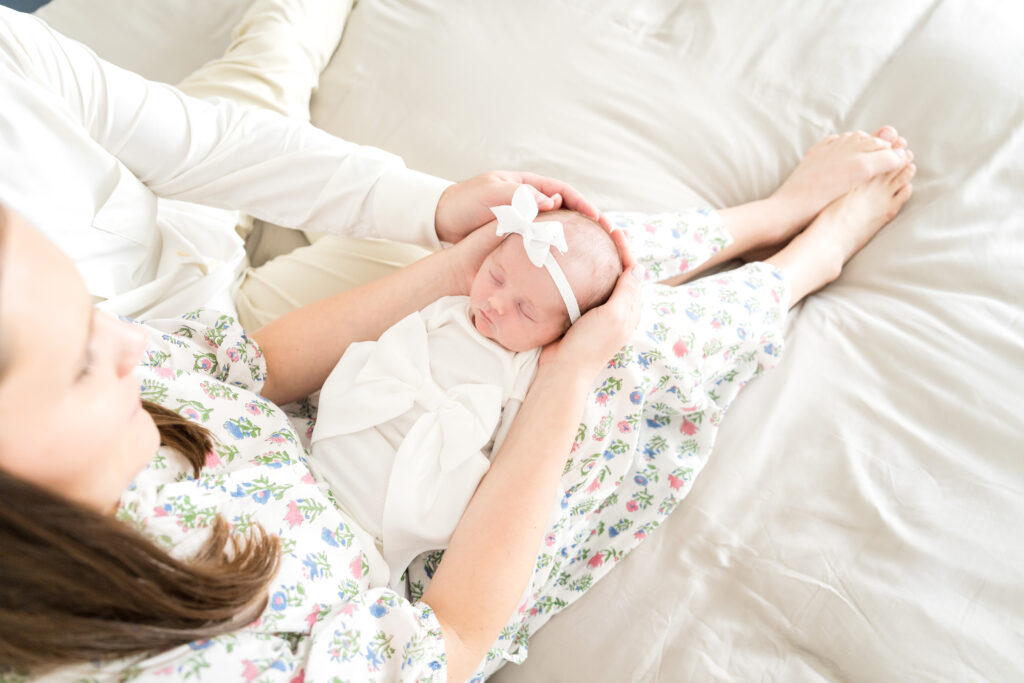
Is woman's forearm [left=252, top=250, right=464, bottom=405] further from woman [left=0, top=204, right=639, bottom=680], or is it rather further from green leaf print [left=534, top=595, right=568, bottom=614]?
green leaf print [left=534, top=595, right=568, bottom=614]

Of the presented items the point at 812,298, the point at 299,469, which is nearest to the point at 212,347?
the point at 299,469

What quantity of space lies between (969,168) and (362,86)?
1.37 m

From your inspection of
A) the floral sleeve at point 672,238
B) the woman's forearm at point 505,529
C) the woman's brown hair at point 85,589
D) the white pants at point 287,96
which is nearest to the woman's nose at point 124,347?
the woman's brown hair at point 85,589

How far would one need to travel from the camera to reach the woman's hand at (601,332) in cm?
110

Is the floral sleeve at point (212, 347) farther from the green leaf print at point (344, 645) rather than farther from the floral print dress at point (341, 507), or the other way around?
the green leaf print at point (344, 645)

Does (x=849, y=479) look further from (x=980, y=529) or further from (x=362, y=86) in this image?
(x=362, y=86)

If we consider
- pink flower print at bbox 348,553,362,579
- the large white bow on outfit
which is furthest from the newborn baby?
pink flower print at bbox 348,553,362,579

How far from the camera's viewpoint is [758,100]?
61.7 inches

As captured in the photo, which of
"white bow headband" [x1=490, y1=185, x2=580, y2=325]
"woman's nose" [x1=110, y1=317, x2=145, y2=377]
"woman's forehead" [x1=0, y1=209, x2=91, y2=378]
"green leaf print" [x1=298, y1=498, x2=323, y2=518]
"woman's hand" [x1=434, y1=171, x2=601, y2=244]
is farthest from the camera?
"woman's hand" [x1=434, y1=171, x2=601, y2=244]

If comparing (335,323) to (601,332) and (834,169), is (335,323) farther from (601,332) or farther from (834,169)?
(834,169)

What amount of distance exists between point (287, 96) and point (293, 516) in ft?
3.71

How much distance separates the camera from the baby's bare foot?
1468 millimetres

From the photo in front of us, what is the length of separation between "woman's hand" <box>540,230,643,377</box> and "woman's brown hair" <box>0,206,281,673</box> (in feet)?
1.92

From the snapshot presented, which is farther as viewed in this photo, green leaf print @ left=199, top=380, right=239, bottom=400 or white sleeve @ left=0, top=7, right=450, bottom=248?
white sleeve @ left=0, top=7, right=450, bottom=248
